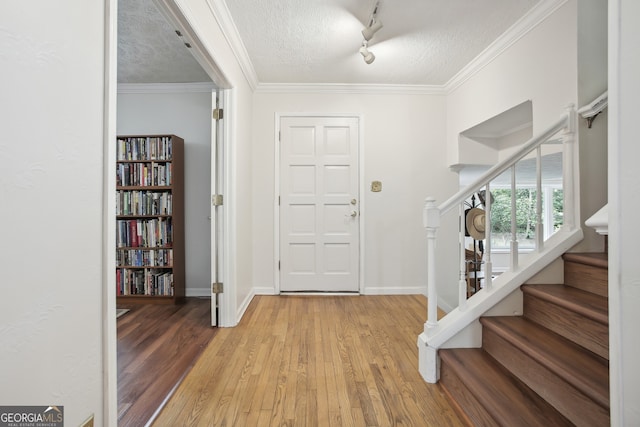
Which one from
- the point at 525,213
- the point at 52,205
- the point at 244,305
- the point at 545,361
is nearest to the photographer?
the point at 52,205

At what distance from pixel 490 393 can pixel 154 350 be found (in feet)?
6.81

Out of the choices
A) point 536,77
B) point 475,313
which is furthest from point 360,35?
point 475,313

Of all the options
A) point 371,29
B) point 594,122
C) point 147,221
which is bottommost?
point 147,221

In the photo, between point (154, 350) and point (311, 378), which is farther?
point (154, 350)

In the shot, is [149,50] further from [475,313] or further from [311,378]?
[475,313]

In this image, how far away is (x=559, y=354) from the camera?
132cm

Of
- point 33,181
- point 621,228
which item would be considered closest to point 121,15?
point 33,181

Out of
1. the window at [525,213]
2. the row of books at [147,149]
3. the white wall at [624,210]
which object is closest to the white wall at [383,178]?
the row of books at [147,149]

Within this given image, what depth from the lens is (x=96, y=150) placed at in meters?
0.95

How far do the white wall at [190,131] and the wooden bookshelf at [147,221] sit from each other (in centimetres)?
24

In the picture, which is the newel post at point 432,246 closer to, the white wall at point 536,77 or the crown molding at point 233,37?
the white wall at point 536,77

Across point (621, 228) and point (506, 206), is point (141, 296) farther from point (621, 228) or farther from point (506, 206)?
point (506, 206)

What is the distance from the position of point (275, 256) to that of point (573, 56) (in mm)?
3005

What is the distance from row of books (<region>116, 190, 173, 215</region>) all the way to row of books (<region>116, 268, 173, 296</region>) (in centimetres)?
64
